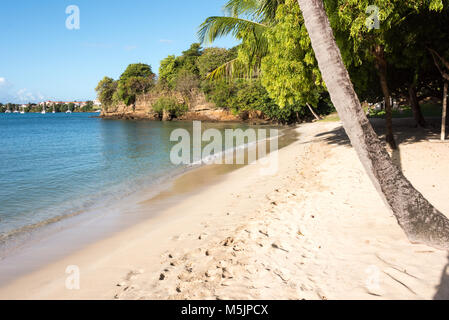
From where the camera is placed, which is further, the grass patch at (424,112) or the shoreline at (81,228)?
the grass patch at (424,112)

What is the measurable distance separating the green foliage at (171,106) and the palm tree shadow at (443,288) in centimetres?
5899

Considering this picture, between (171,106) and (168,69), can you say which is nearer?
(171,106)

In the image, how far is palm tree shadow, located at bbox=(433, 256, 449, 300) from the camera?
3.22 meters

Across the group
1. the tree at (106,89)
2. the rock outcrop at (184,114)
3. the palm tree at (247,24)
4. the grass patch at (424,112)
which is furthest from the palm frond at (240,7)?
the tree at (106,89)

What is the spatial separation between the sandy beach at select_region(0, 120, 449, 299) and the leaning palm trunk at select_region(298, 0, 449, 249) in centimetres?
39

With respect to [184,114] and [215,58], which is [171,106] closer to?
[184,114]

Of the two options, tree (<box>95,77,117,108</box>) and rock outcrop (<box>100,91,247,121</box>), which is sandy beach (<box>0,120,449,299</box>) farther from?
tree (<box>95,77,117,108</box>)

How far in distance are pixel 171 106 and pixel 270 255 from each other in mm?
59199

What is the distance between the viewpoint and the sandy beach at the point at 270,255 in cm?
359

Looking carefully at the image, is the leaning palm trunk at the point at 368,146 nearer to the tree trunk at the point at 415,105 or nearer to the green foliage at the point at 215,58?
the tree trunk at the point at 415,105

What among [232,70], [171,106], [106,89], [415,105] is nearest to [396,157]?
[232,70]

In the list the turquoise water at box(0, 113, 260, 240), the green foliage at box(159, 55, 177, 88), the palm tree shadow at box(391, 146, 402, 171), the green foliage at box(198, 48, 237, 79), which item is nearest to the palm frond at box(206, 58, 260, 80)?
the turquoise water at box(0, 113, 260, 240)

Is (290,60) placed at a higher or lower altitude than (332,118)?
higher

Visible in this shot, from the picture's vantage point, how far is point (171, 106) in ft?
200
